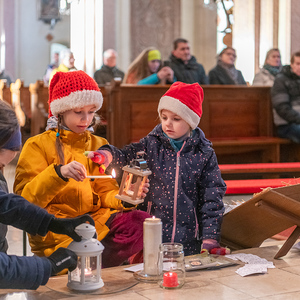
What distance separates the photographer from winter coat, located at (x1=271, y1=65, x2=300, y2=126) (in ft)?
22.5

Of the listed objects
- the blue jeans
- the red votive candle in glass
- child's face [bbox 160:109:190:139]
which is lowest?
the red votive candle in glass

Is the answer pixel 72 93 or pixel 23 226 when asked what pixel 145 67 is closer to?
pixel 72 93

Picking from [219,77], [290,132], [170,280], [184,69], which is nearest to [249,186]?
[170,280]

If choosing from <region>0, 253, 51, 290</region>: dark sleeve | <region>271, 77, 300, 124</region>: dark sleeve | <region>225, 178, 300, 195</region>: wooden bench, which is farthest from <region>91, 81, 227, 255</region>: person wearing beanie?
<region>271, 77, 300, 124</region>: dark sleeve

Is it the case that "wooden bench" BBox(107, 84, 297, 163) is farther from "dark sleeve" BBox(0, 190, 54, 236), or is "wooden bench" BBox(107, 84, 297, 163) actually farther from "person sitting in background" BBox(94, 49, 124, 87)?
"dark sleeve" BBox(0, 190, 54, 236)

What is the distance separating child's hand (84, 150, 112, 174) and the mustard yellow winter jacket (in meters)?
0.19

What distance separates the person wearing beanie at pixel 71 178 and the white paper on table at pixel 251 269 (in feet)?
1.66

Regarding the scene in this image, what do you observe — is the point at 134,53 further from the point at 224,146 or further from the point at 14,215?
the point at 14,215

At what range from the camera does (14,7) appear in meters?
19.7

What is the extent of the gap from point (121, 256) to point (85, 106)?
77 centimetres

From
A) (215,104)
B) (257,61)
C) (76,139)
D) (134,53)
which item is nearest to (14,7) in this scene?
(134,53)

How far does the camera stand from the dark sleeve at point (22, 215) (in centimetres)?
228

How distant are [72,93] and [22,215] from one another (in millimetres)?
804

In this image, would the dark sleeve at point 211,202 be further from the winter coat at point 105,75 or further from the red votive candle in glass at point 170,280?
the winter coat at point 105,75
